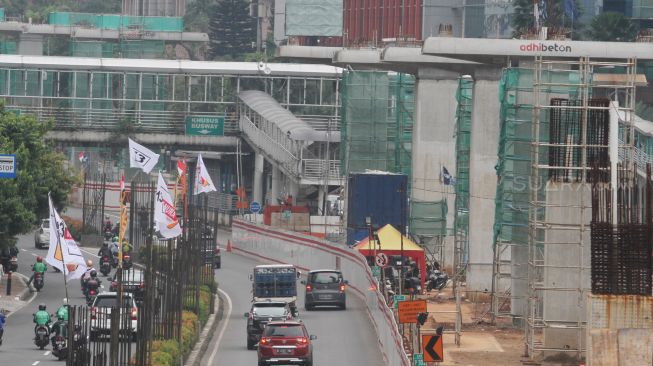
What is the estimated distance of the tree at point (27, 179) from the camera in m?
64.8

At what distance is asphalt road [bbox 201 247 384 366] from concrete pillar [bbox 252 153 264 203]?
1309 inches

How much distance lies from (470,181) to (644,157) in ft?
58.9

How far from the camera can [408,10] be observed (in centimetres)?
14988

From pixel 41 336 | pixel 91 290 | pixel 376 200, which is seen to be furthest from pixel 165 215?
pixel 376 200

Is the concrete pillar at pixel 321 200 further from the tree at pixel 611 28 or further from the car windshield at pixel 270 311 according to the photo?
the car windshield at pixel 270 311

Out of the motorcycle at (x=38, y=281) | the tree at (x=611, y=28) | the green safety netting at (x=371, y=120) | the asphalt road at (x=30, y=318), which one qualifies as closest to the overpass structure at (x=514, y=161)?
the green safety netting at (x=371, y=120)

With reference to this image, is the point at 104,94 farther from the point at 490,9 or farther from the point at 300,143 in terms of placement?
the point at 490,9

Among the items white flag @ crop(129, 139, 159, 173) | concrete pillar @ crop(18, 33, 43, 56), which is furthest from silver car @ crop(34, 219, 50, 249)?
concrete pillar @ crop(18, 33, 43, 56)

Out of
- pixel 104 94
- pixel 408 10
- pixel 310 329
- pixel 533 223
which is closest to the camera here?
pixel 533 223

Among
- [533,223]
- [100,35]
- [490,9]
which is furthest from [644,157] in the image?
[100,35]

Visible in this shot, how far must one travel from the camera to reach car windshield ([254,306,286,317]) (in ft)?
161

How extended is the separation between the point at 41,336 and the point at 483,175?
23.5 metres

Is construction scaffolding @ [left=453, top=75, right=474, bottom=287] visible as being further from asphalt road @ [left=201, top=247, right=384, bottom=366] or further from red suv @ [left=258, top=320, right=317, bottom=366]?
red suv @ [left=258, top=320, right=317, bottom=366]

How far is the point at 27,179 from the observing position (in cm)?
6619
